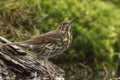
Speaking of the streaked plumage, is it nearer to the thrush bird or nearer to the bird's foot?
the thrush bird

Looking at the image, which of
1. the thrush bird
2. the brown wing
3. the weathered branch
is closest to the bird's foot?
the weathered branch

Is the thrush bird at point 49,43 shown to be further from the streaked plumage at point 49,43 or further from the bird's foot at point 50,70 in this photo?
the bird's foot at point 50,70

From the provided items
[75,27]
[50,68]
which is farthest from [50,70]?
[75,27]

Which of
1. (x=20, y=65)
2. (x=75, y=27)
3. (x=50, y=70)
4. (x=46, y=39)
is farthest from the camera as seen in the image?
(x=75, y=27)

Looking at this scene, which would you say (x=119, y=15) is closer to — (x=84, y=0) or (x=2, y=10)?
(x=84, y=0)

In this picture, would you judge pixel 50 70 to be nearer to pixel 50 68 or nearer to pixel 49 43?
pixel 50 68
